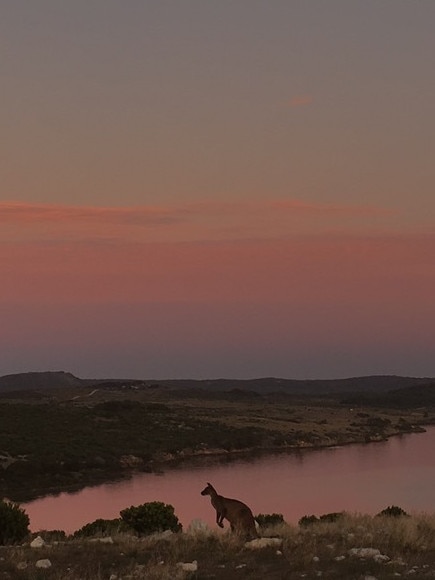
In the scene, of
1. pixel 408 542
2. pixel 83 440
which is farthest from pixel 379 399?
pixel 408 542

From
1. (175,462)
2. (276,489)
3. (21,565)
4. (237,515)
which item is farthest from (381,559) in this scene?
(175,462)

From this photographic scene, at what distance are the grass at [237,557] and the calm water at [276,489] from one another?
19073 mm

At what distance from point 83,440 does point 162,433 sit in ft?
36.0

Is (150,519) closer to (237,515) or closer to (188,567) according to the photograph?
(237,515)

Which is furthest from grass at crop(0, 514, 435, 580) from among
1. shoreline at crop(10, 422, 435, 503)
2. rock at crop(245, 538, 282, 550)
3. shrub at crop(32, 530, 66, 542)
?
shoreline at crop(10, 422, 435, 503)

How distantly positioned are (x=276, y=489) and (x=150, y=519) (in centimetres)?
2933

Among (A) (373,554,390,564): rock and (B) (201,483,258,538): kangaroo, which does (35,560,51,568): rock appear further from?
(A) (373,554,390,564): rock

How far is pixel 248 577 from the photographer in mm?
11086

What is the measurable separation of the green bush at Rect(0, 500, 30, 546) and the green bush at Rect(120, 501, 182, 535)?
2.92 metres

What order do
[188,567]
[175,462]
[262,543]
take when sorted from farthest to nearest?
[175,462] < [262,543] < [188,567]

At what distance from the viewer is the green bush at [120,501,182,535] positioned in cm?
1920

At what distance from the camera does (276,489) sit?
4725cm

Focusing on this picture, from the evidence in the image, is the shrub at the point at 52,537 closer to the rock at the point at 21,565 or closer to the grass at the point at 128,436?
the rock at the point at 21,565

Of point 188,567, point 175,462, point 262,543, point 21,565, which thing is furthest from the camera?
point 175,462
